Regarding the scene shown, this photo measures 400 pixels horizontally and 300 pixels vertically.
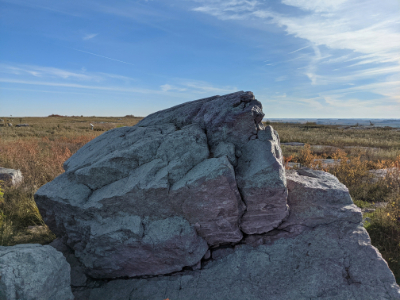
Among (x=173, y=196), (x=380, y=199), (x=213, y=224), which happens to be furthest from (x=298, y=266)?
(x=380, y=199)

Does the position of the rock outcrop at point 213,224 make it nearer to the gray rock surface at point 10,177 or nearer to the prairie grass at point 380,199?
the prairie grass at point 380,199

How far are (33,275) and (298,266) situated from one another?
3015 millimetres

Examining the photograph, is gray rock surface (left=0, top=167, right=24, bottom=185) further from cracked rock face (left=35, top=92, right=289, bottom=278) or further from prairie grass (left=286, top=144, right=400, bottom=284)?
prairie grass (left=286, top=144, right=400, bottom=284)

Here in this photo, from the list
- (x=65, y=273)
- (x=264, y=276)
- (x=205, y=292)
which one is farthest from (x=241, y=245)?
(x=65, y=273)

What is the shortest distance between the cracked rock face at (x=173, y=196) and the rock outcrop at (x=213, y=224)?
0.01 metres

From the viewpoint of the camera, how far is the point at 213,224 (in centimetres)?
334

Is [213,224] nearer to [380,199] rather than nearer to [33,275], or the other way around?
[33,275]

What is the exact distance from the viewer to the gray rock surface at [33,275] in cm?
222

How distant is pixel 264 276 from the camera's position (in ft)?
10.2

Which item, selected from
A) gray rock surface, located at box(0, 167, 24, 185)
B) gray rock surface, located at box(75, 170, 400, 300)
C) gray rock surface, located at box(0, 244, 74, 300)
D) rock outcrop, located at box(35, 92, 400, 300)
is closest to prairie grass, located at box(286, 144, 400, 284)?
gray rock surface, located at box(75, 170, 400, 300)

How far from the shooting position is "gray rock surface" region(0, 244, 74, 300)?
7.28 feet

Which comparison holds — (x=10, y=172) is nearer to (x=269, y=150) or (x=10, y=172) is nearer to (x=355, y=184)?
(x=269, y=150)

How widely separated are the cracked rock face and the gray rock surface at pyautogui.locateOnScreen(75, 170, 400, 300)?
197 millimetres

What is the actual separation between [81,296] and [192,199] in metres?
2.01
